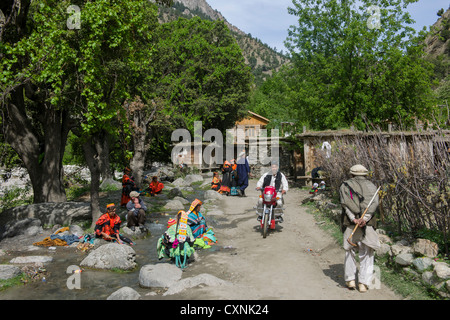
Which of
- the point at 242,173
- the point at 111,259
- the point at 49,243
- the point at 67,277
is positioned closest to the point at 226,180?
the point at 242,173

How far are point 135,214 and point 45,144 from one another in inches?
197

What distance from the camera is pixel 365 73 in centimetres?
2209

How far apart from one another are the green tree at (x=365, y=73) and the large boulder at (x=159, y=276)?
1715 centimetres

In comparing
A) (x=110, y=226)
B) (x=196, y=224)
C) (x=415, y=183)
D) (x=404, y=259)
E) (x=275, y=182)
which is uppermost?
(x=415, y=183)

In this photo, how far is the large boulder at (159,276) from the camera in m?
6.60

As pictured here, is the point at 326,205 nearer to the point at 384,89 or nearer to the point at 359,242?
the point at 359,242

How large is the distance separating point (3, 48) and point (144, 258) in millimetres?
7005

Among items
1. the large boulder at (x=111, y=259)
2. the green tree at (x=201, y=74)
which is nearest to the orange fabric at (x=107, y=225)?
the large boulder at (x=111, y=259)

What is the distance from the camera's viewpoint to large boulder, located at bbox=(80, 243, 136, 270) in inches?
314

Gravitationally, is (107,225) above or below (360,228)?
below

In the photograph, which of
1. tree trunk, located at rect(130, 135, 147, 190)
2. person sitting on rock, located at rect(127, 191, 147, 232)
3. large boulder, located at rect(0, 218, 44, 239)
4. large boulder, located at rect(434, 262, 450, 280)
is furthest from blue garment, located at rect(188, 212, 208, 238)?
tree trunk, located at rect(130, 135, 147, 190)

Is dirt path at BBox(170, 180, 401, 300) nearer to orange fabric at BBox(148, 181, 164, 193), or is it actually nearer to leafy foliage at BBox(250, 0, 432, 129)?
orange fabric at BBox(148, 181, 164, 193)

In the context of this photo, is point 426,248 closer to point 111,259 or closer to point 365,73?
point 111,259

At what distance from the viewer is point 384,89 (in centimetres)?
2191
